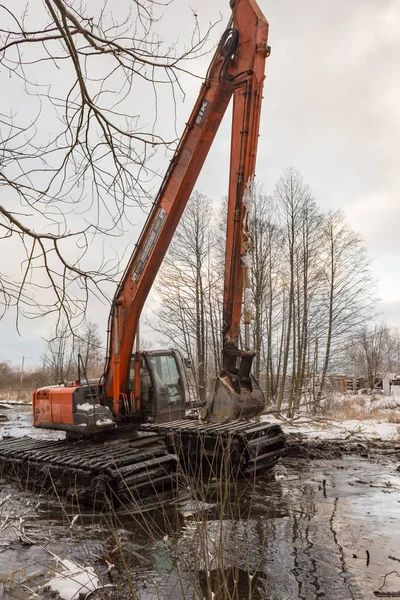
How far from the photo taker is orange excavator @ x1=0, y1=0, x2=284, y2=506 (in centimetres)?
676

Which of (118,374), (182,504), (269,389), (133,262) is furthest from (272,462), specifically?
(269,389)

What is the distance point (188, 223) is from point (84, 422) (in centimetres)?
1612

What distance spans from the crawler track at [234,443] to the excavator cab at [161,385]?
10.7 inches

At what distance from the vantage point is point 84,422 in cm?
805

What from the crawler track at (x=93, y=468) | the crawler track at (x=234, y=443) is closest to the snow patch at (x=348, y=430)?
the crawler track at (x=234, y=443)

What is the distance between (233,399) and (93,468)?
6.77 feet

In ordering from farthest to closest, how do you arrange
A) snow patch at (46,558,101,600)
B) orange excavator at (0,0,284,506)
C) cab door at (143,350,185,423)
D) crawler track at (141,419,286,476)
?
1. cab door at (143,350,185,423)
2. crawler track at (141,419,286,476)
3. orange excavator at (0,0,284,506)
4. snow patch at (46,558,101,600)

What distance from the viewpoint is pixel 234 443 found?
302 inches

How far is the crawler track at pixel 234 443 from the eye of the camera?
300 inches

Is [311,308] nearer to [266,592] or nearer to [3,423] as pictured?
[3,423]

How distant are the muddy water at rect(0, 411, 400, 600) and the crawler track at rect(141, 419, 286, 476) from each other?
39cm

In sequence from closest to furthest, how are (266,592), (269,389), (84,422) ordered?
(266,592)
(84,422)
(269,389)

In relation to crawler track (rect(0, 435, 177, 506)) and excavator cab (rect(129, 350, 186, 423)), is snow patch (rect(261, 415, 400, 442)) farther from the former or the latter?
crawler track (rect(0, 435, 177, 506))

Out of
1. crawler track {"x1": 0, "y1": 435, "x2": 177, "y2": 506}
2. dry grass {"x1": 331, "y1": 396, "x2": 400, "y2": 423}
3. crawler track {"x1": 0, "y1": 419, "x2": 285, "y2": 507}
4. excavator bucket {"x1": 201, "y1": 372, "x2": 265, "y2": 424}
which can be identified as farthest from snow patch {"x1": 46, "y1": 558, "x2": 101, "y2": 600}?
dry grass {"x1": 331, "y1": 396, "x2": 400, "y2": 423}
